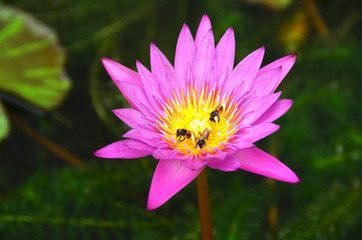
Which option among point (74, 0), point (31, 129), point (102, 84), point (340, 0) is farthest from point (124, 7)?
point (340, 0)

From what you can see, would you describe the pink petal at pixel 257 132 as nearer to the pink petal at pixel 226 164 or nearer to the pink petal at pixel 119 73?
the pink petal at pixel 226 164

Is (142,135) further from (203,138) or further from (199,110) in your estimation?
(199,110)

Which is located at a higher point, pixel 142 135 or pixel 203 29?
pixel 203 29

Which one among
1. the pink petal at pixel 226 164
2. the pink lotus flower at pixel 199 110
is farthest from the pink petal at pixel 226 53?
the pink petal at pixel 226 164

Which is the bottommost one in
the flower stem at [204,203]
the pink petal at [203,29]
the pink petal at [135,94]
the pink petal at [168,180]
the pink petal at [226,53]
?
the flower stem at [204,203]

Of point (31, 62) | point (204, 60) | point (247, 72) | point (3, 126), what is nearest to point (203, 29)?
point (204, 60)

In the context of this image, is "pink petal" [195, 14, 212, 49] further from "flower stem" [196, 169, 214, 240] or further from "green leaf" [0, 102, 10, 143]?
"green leaf" [0, 102, 10, 143]
